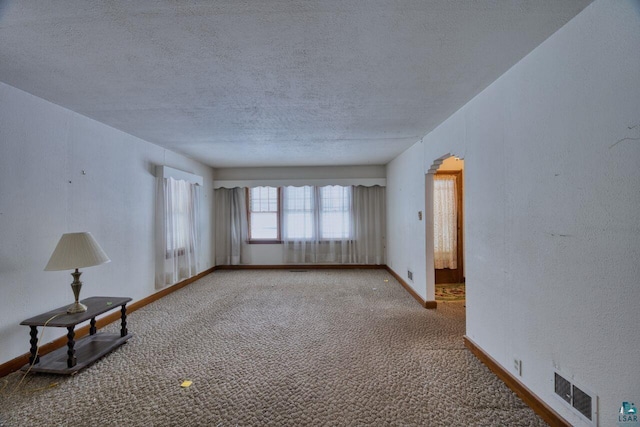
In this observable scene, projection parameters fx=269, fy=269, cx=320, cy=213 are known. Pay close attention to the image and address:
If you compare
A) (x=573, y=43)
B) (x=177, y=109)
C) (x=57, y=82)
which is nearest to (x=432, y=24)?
(x=573, y=43)

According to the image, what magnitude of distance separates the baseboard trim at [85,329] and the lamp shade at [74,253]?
82 centimetres

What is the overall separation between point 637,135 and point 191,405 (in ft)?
9.41

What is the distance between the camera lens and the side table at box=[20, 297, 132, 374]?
2178 mm

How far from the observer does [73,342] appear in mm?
2221

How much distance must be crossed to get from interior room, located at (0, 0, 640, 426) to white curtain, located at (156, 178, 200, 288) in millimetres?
52

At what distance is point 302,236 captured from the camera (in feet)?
20.3

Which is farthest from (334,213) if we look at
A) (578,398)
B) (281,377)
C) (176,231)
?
(578,398)

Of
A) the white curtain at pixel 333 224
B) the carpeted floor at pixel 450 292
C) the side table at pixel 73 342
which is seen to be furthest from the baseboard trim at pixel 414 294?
the side table at pixel 73 342

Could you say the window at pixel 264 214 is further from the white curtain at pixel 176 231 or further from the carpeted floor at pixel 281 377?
the carpeted floor at pixel 281 377

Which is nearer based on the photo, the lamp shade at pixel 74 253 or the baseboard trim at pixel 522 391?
the baseboard trim at pixel 522 391

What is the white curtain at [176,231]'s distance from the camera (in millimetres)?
4074

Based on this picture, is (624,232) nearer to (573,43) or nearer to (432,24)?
(573,43)

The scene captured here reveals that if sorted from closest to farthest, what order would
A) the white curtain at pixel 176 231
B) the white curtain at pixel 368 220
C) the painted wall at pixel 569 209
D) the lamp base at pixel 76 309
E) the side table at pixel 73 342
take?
the painted wall at pixel 569 209, the side table at pixel 73 342, the lamp base at pixel 76 309, the white curtain at pixel 176 231, the white curtain at pixel 368 220

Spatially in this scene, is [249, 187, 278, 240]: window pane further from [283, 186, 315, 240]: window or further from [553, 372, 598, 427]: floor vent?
[553, 372, 598, 427]: floor vent
